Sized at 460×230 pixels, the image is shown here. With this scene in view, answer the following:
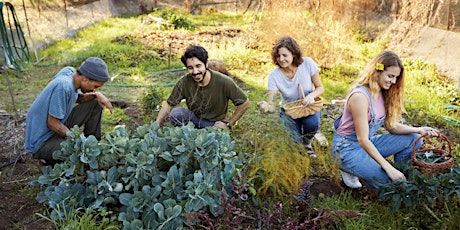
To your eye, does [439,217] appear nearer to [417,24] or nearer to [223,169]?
[223,169]

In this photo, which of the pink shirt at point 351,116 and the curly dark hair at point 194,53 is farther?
the curly dark hair at point 194,53

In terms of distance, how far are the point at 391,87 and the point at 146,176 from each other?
196 centimetres

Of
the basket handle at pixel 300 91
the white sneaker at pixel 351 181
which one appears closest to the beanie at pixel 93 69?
the basket handle at pixel 300 91

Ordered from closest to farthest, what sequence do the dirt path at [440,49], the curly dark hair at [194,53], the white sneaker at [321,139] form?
1. the curly dark hair at [194,53]
2. the white sneaker at [321,139]
3. the dirt path at [440,49]

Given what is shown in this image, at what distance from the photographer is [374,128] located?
323cm

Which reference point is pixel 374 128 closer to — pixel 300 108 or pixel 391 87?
pixel 391 87

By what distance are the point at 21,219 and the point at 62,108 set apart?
2.84ft

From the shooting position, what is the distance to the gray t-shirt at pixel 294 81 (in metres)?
3.95

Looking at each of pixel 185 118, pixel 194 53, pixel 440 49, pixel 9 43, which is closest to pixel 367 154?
pixel 194 53

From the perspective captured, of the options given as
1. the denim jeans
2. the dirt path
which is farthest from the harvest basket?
the dirt path

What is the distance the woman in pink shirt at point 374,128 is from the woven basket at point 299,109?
46cm

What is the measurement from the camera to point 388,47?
8.00 metres

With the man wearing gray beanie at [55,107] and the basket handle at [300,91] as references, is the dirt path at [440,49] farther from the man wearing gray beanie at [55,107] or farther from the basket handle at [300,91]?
the man wearing gray beanie at [55,107]

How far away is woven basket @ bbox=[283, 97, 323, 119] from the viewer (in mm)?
3793
